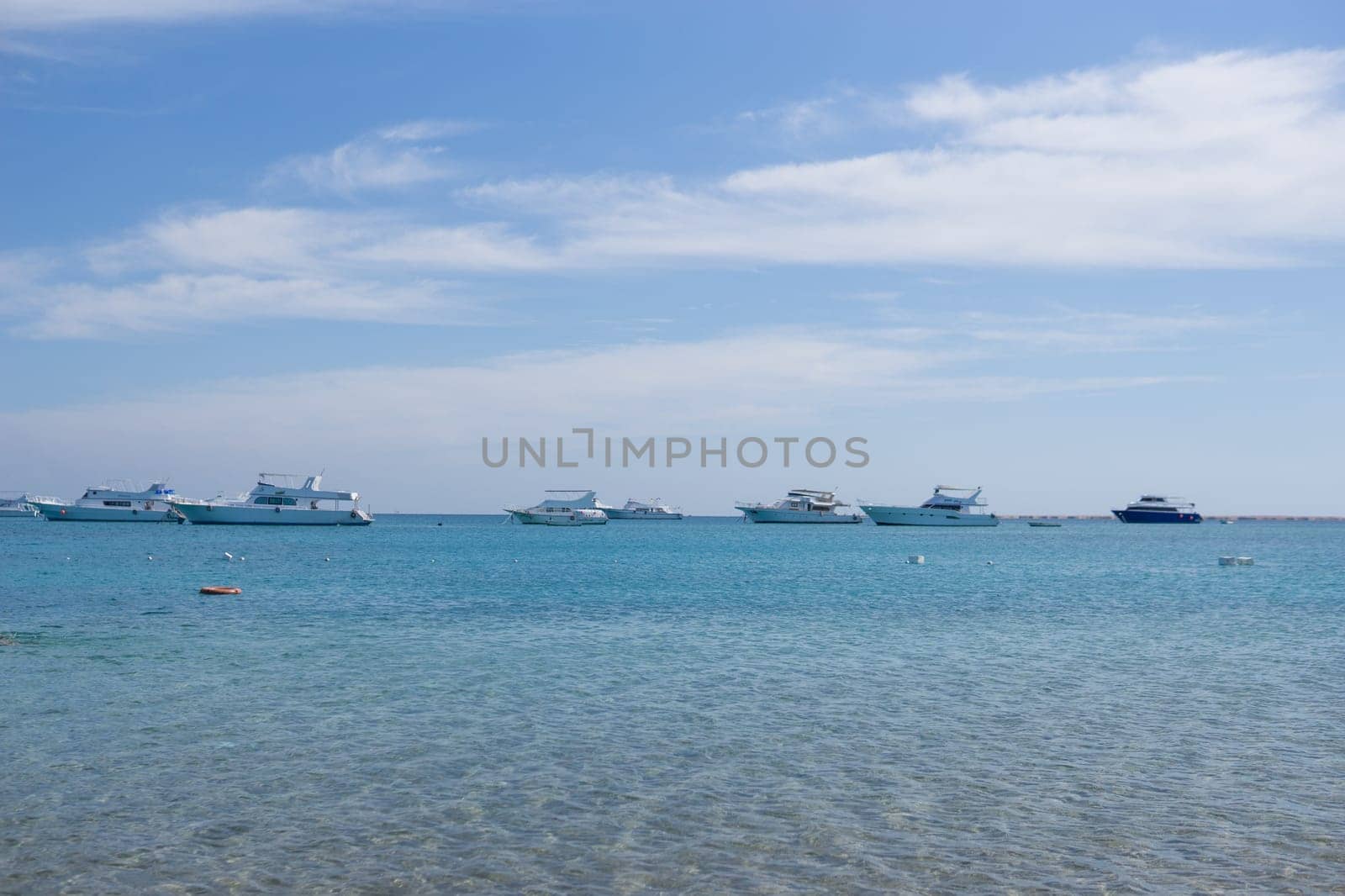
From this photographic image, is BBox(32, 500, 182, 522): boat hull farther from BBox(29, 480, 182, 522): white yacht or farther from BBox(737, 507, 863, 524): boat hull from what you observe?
BBox(737, 507, 863, 524): boat hull

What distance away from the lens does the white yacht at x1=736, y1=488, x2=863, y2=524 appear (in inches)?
7313

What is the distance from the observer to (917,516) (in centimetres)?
17838

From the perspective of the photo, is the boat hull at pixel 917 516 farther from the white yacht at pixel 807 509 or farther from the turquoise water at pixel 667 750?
the turquoise water at pixel 667 750

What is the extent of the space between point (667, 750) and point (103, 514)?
18146 centimetres

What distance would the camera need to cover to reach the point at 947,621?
35.1m

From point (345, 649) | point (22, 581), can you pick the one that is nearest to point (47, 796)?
point (345, 649)

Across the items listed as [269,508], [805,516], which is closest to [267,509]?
[269,508]

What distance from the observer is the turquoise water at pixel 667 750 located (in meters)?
11.1

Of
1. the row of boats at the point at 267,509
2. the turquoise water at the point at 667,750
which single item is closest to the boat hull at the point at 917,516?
the row of boats at the point at 267,509

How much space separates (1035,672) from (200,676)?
18.7 meters

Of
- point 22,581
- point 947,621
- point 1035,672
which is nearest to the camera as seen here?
point 1035,672

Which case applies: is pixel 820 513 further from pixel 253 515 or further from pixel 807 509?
pixel 253 515

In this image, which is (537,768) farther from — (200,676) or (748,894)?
(200,676)

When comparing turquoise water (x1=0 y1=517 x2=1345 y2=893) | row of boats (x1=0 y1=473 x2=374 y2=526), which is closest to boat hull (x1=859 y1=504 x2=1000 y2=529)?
row of boats (x1=0 y1=473 x2=374 y2=526)
